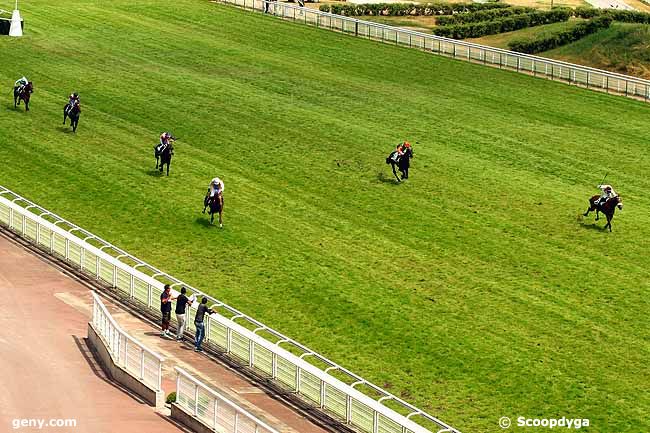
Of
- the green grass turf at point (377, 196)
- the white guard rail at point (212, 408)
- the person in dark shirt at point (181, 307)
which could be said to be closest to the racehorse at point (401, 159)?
the green grass turf at point (377, 196)

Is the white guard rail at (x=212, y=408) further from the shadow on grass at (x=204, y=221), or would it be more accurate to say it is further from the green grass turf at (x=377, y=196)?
the shadow on grass at (x=204, y=221)

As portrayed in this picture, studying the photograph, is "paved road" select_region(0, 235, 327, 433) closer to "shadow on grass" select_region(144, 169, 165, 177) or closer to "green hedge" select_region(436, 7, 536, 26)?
"shadow on grass" select_region(144, 169, 165, 177)

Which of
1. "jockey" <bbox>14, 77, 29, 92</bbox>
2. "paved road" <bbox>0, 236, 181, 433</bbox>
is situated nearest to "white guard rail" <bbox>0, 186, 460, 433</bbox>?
"paved road" <bbox>0, 236, 181, 433</bbox>

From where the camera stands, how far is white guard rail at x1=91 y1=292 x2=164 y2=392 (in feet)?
92.0

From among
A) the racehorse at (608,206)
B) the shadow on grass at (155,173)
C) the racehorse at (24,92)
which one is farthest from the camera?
the racehorse at (24,92)

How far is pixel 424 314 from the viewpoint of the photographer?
35.0 meters

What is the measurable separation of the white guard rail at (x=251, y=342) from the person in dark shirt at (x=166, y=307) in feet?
1.96

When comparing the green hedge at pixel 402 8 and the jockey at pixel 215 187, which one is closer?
the jockey at pixel 215 187

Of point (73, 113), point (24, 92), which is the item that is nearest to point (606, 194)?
point (73, 113)

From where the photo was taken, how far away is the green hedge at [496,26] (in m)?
72.5

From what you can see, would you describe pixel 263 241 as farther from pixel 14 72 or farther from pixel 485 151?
pixel 14 72

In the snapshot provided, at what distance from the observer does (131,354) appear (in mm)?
28891

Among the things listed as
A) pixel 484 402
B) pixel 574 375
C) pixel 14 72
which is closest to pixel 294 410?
pixel 484 402

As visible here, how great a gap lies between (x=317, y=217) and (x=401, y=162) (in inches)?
176
